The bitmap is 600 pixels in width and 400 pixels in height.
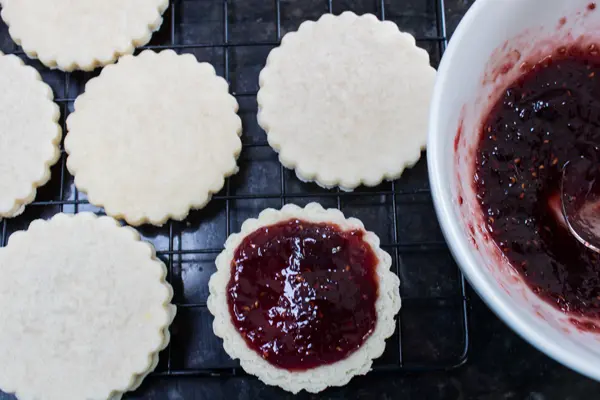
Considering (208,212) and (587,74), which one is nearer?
(587,74)

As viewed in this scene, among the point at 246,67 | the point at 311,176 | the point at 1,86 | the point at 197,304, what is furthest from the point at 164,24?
the point at 197,304

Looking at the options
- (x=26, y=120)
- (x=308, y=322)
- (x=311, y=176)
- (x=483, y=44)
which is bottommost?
(x=308, y=322)

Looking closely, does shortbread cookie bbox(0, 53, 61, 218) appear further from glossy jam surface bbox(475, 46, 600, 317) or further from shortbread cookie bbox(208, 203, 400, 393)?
glossy jam surface bbox(475, 46, 600, 317)

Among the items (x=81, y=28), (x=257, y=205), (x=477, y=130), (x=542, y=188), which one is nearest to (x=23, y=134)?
(x=81, y=28)

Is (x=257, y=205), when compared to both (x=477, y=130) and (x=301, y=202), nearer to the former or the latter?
(x=301, y=202)

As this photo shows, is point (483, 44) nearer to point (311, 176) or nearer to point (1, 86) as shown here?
point (311, 176)

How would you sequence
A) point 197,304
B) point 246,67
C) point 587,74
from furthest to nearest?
point 246,67
point 197,304
point 587,74

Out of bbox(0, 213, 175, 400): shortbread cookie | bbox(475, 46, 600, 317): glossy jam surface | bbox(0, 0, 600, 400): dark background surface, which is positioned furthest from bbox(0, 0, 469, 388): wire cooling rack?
bbox(475, 46, 600, 317): glossy jam surface
